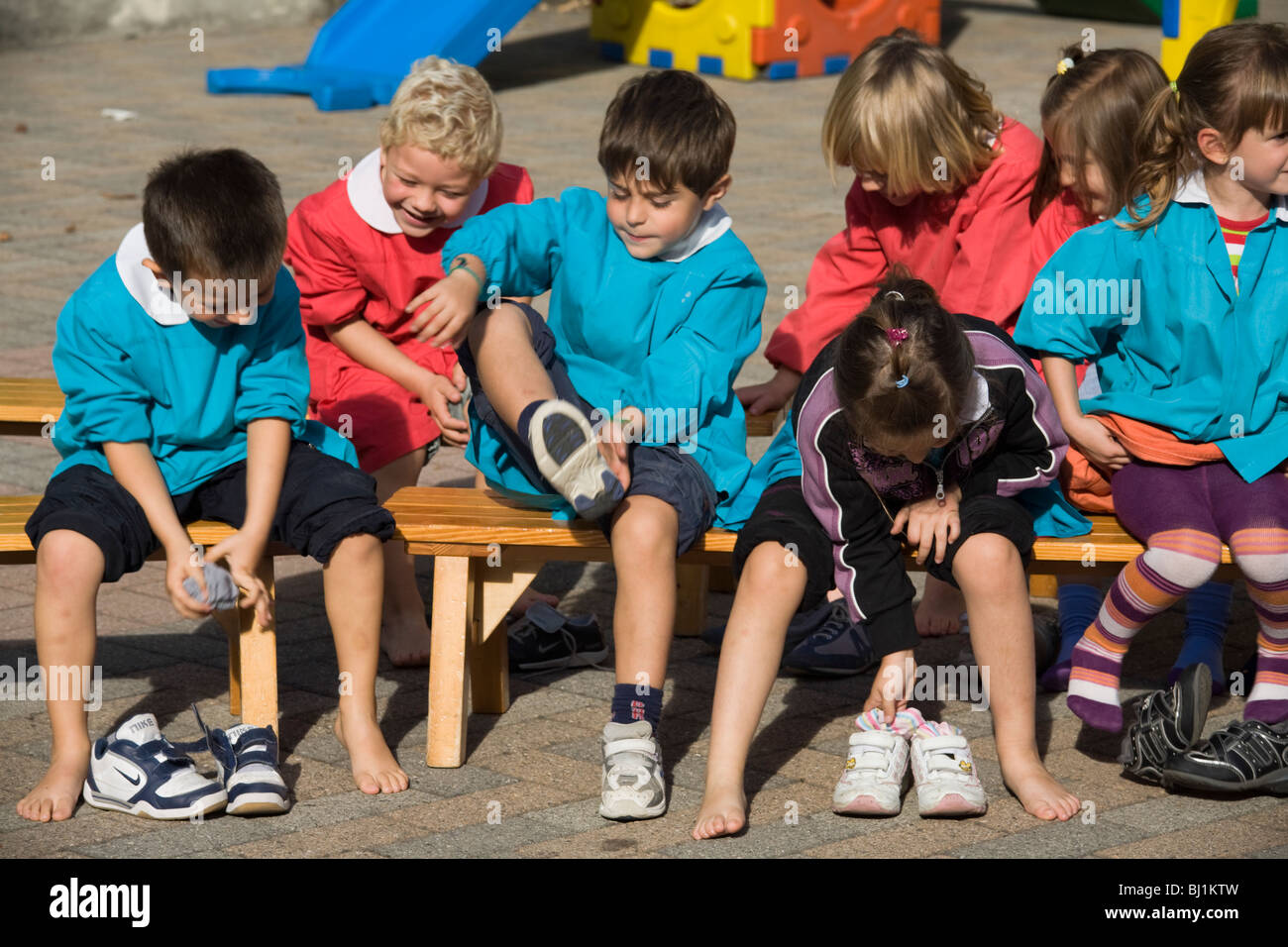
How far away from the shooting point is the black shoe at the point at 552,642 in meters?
4.20

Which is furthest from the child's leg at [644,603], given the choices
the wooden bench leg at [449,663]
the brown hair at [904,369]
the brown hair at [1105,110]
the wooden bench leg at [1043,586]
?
the wooden bench leg at [1043,586]

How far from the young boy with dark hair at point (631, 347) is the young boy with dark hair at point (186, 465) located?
0.38 metres

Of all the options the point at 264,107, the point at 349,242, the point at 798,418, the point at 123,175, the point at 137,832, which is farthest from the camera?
the point at 264,107

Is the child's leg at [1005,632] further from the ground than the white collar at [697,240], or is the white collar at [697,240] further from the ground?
the white collar at [697,240]

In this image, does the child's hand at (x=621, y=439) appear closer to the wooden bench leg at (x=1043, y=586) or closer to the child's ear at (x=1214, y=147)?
the child's ear at (x=1214, y=147)

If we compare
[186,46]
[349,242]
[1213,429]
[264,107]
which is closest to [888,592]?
[1213,429]


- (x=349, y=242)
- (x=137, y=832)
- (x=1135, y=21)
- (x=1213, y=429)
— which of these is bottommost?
(x=137, y=832)

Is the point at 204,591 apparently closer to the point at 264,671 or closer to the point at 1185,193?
the point at 264,671

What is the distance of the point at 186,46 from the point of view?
14.3 meters

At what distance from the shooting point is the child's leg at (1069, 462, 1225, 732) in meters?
3.51

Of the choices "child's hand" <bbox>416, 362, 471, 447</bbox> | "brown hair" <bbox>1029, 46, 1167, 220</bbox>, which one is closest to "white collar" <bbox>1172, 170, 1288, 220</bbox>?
"brown hair" <bbox>1029, 46, 1167, 220</bbox>

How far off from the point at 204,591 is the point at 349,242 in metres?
1.19

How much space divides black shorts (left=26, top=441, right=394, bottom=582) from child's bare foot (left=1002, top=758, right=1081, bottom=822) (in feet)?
4.32

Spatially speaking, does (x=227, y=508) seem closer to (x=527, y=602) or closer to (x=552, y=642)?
(x=552, y=642)
